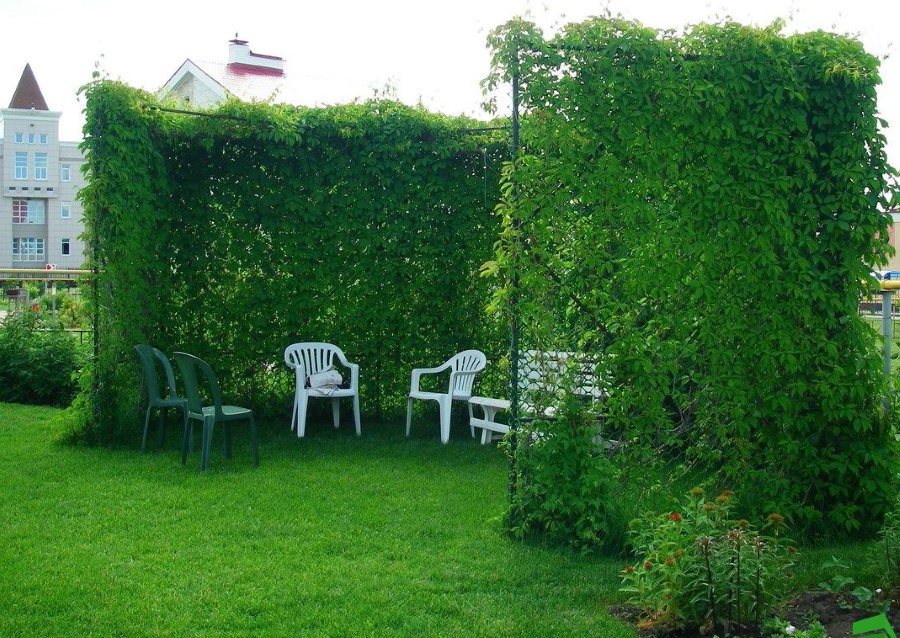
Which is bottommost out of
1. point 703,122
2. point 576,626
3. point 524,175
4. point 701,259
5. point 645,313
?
point 576,626

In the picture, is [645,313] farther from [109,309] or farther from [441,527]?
[109,309]

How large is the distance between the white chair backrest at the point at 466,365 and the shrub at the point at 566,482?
2932mm

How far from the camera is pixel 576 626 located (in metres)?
3.36

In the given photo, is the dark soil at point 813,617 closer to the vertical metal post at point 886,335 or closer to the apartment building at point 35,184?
the vertical metal post at point 886,335

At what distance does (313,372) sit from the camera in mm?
7691

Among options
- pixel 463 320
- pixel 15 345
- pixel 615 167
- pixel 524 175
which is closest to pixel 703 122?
pixel 615 167

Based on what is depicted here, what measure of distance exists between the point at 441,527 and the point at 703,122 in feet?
8.38

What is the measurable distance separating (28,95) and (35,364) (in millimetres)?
52022

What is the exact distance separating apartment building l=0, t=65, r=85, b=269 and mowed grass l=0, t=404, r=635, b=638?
168 feet

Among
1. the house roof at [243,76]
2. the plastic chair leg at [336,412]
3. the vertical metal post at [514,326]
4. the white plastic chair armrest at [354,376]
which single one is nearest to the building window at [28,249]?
the house roof at [243,76]

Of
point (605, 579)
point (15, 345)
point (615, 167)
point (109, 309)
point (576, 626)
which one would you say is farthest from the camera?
point (15, 345)

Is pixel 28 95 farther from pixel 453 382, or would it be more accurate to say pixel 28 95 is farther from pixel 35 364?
pixel 453 382

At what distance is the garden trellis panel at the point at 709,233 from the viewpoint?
4293mm

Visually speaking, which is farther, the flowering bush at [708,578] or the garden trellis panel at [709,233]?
the garden trellis panel at [709,233]
